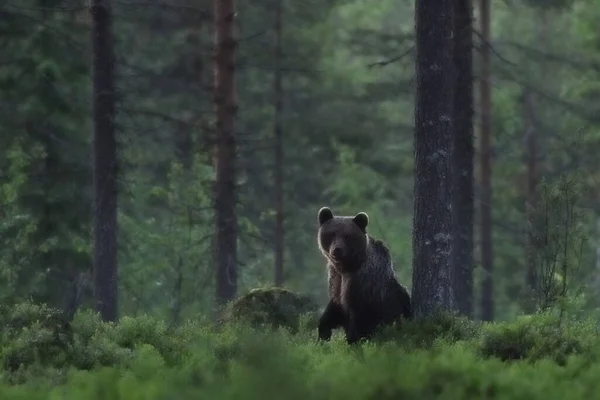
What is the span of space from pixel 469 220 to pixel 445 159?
479 inches

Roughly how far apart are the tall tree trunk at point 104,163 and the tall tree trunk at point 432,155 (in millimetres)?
9351

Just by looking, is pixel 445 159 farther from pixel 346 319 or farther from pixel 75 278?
pixel 75 278

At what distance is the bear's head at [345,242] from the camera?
50.7 ft

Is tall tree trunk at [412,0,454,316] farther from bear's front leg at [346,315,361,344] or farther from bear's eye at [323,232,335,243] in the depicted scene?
bear's eye at [323,232,335,243]

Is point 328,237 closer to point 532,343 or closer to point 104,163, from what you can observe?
point 532,343

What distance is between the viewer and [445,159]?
15555 mm

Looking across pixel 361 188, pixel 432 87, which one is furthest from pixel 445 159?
pixel 361 188

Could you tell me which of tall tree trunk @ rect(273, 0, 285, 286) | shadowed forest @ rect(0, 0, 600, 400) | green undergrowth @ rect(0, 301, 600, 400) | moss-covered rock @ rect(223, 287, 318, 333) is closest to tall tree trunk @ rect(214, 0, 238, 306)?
shadowed forest @ rect(0, 0, 600, 400)

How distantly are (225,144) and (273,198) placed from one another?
A: 17.1 m

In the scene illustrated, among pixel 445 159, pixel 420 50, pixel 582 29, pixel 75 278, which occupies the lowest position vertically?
pixel 75 278

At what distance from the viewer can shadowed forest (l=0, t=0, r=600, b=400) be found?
11883 mm

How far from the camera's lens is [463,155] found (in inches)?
1043

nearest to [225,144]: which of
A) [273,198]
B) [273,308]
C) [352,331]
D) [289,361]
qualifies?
[273,308]

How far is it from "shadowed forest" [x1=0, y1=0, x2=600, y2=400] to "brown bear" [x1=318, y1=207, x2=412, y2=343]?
15 centimetres
